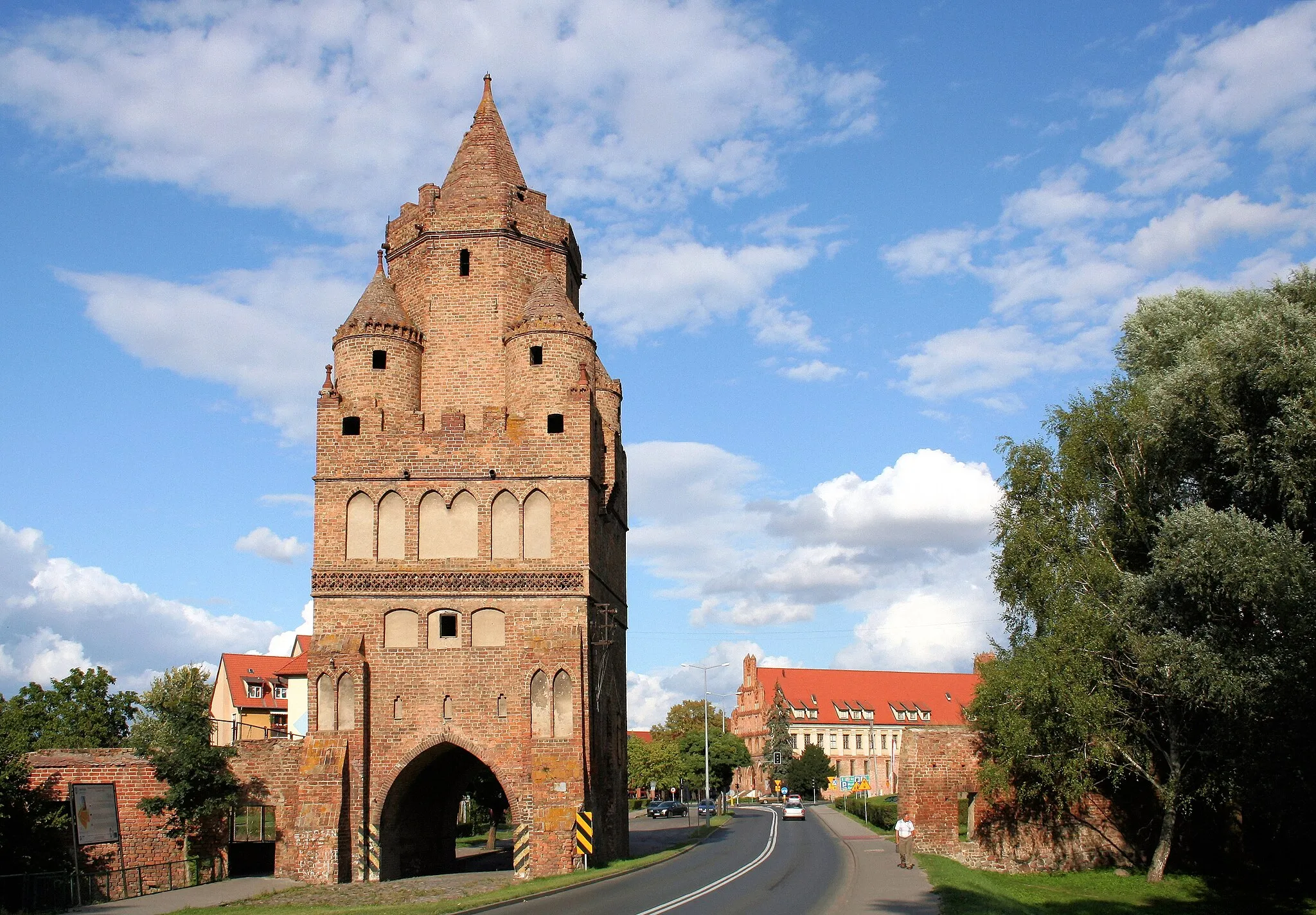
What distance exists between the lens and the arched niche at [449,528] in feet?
104

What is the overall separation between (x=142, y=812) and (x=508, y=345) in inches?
617

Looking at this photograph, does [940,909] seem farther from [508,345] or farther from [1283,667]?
[508,345]

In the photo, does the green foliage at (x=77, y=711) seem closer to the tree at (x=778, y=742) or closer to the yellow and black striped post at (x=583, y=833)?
the yellow and black striped post at (x=583, y=833)

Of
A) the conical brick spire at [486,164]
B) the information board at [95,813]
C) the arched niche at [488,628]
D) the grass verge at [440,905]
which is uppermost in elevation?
the conical brick spire at [486,164]

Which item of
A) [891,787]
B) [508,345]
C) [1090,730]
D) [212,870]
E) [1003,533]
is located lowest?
[891,787]

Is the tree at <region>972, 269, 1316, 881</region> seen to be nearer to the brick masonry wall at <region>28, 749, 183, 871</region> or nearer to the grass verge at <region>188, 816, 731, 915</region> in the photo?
the grass verge at <region>188, 816, 731, 915</region>

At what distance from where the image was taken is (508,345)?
33.8 metres

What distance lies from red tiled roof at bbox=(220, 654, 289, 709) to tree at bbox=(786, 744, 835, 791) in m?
43.9

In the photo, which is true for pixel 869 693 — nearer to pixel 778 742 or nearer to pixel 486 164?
pixel 778 742

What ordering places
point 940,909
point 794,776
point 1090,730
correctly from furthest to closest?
point 794,776 < point 1090,730 < point 940,909

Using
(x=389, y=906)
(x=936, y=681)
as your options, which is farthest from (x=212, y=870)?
(x=936, y=681)

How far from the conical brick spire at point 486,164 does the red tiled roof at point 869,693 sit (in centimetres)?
9217

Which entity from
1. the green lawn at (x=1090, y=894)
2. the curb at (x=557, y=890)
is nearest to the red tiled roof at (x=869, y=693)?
the curb at (x=557, y=890)

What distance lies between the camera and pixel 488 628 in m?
31.1
